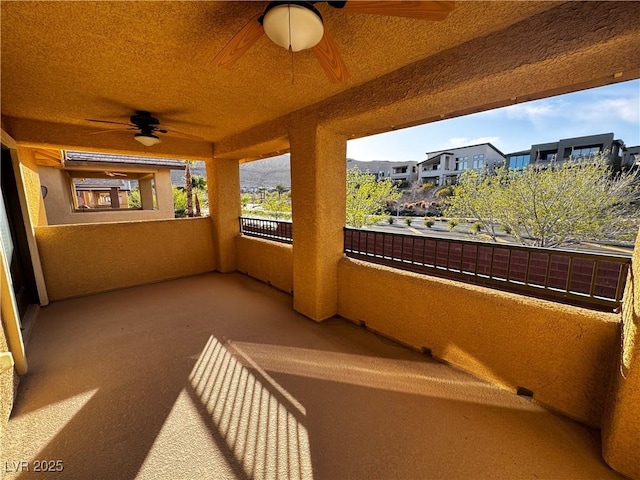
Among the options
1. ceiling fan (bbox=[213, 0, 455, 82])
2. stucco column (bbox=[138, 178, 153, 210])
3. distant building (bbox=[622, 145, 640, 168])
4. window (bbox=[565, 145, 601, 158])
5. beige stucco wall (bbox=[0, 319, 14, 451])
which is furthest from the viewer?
stucco column (bbox=[138, 178, 153, 210])

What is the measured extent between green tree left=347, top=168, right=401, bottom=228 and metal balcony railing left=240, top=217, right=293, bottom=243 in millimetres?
4637

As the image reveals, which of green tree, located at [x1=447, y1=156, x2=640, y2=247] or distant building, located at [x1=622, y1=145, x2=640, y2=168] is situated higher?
distant building, located at [x1=622, y1=145, x2=640, y2=168]

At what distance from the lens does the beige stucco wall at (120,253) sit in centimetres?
350

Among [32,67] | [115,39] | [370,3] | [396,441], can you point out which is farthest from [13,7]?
[396,441]

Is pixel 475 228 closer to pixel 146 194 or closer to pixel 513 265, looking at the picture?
pixel 513 265

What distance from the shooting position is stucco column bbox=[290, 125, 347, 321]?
2.64 meters

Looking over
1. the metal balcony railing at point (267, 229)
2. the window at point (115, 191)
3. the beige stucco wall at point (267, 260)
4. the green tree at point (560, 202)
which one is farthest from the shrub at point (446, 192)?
the window at point (115, 191)

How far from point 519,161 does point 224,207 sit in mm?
6387

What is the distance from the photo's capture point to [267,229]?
4.37 m

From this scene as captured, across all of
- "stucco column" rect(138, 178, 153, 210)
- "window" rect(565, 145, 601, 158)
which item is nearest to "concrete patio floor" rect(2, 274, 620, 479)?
"window" rect(565, 145, 601, 158)

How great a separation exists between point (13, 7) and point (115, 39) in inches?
15.5

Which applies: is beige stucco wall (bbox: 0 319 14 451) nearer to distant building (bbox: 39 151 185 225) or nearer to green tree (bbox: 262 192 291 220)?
distant building (bbox: 39 151 185 225)

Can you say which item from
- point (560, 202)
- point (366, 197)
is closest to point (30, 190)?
point (366, 197)

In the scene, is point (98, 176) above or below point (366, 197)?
above
